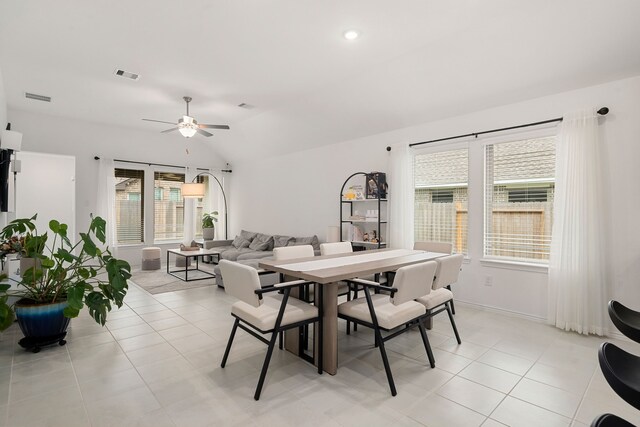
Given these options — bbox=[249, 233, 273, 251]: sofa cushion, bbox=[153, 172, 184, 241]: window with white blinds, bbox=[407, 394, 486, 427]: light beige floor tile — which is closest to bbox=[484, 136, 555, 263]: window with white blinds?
bbox=[407, 394, 486, 427]: light beige floor tile

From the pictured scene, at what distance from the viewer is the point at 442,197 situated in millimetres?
4734

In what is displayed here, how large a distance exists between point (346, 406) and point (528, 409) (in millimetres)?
1182

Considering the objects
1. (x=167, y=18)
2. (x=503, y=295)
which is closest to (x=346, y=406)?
(x=503, y=295)

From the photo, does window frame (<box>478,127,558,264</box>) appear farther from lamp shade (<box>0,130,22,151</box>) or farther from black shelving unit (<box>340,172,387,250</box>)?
lamp shade (<box>0,130,22,151</box>)

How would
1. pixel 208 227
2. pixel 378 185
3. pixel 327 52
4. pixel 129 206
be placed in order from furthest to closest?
1. pixel 208 227
2. pixel 129 206
3. pixel 378 185
4. pixel 327 52

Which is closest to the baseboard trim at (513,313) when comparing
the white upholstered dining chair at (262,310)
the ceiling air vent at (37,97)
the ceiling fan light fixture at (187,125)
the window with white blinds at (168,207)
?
the white upholstered dining chair at (262,310)

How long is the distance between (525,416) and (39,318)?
12.9 ft

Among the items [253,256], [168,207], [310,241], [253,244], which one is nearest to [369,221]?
[310,241]

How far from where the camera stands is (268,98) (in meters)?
5.22

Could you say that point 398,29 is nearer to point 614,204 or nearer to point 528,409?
point 614,204

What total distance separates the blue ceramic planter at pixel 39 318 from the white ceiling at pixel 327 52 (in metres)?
2.69

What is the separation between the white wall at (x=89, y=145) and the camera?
20.4 feet

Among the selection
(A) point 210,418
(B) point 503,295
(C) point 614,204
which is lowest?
(A) point 210,418

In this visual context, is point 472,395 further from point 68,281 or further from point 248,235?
point 248,235
